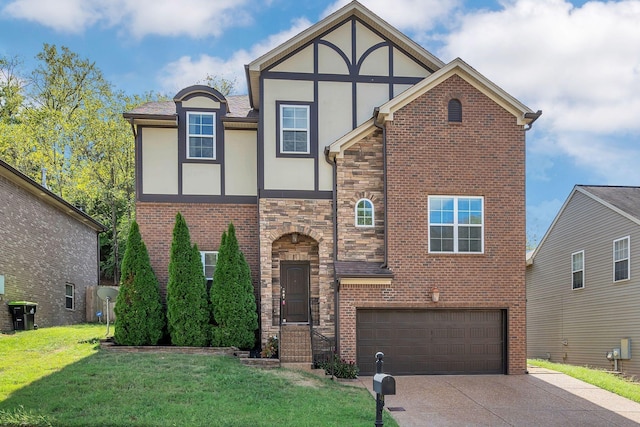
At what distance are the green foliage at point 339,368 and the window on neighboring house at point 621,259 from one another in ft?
28.5

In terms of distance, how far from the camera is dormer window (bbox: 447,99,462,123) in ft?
49.7

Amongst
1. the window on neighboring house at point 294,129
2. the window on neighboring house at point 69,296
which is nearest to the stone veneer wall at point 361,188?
the window on neighboring house at point 294,129

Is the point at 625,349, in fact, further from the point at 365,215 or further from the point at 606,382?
the point at 365,215

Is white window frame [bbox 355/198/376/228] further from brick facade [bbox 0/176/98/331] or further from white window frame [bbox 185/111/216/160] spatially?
brick facade [bbox 0/176/98/331]

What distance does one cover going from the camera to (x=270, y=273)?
617 inches

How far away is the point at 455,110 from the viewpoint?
49.8 feet

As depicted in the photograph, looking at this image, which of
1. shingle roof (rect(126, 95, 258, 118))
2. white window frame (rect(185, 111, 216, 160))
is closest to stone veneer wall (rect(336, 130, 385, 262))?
shingle roof (rect(126, 95, 258, 118))

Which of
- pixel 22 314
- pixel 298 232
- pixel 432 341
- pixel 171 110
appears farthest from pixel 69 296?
pixel 432 341

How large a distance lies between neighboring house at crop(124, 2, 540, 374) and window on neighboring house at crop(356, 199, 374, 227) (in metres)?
0.06

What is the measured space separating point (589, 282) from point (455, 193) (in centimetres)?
706

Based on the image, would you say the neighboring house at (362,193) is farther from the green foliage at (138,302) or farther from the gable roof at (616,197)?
the gable roof at (616,197)

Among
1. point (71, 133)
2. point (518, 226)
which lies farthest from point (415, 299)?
point (71, 133)

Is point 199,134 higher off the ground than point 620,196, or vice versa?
point 199,134

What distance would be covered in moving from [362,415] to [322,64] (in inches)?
385
